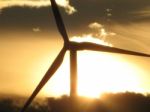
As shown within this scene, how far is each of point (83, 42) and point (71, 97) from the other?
26.4 feet

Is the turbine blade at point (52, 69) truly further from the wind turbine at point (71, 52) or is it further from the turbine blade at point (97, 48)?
the turbine blade at point (97, 48)

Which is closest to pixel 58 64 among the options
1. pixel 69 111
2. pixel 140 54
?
pixel 69 111

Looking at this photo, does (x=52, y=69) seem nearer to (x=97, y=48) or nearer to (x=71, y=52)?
(x=71, y=52)

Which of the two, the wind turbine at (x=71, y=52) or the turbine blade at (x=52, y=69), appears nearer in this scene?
the wind turbine at (x=71, y=52)

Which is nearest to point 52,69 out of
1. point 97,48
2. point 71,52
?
point 71,52

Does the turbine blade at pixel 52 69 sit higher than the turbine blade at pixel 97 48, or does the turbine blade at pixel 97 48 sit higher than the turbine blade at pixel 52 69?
the turbine blade at pixel 97 48

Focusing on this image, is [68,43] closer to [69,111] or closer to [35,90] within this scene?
[35,90]

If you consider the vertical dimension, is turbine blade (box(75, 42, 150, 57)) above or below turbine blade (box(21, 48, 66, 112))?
above

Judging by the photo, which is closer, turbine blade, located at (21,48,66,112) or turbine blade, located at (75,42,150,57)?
turbine blade, located at (75,42,150,57)

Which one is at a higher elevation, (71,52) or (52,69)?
(71,52)

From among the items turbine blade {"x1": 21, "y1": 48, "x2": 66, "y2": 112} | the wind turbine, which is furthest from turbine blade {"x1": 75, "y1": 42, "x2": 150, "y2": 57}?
turbine blade {"x1": 21, "y1": 48, "x2": 66, "y2": 112}

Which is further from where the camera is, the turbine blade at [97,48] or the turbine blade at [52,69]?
the turbine blade at [52,69]

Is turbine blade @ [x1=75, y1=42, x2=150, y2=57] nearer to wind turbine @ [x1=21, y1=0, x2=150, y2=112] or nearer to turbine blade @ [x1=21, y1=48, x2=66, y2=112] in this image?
wind turbine @ [x1=21, y1=0, x2=150, y2=112]

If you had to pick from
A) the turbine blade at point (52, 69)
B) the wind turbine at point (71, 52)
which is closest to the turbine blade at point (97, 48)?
the wind turbine at point (71, 52)
